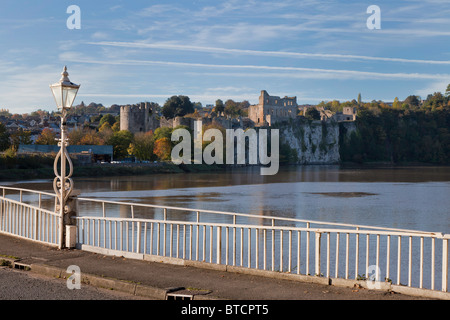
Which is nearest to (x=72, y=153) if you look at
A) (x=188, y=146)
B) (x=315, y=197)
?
(x=188, y=146)

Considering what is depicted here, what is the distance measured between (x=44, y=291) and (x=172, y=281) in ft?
6.03

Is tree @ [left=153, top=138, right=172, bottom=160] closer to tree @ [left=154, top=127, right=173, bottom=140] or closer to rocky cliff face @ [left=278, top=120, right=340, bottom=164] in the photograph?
tree @ [left=154, top=127, right=173, bottom=140]

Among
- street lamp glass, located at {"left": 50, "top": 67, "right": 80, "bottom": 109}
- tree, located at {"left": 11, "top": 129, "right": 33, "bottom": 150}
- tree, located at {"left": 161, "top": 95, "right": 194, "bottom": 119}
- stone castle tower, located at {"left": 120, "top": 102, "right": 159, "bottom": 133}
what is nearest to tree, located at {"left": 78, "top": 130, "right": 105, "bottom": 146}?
tree, located at {"left": 11, "top": 129, "right": 33, "bottom": 150}

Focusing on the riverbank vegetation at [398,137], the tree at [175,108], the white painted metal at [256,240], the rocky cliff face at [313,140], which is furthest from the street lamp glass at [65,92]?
the riverbank vegetation at [398,137]

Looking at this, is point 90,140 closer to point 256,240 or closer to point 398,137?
point 256,240

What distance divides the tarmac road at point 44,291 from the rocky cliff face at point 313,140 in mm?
136570

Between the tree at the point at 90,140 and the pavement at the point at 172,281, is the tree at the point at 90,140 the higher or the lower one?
the higher one

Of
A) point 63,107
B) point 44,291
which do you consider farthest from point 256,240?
point 63,107

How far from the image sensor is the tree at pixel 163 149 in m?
88.7

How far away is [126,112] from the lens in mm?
105688

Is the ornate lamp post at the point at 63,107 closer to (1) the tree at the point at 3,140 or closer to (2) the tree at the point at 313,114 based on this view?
(1) the tree at the point at 3,140

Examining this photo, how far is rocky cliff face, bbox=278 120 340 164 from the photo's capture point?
146 m

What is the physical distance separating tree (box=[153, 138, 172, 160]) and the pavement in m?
78.6

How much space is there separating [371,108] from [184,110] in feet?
222
